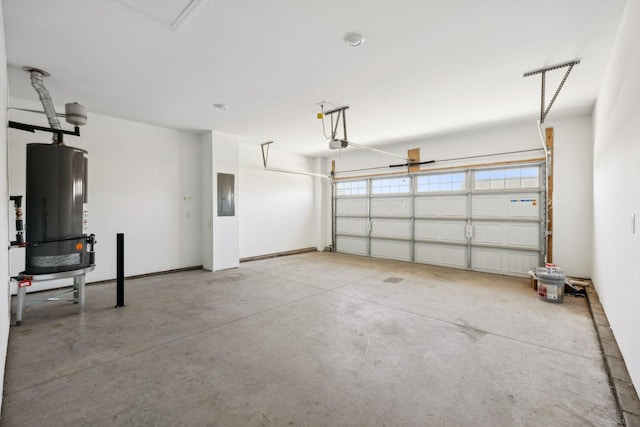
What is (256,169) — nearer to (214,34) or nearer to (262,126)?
(262,126)

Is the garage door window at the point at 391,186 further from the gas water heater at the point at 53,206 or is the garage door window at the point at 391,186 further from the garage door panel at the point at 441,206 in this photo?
the gas water heater at the point at 53,206

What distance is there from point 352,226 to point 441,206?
2.47m

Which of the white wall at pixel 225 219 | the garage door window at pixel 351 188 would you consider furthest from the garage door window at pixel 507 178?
the white wall at pixel 225 219

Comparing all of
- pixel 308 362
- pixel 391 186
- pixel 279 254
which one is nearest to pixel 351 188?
pixel 391 186

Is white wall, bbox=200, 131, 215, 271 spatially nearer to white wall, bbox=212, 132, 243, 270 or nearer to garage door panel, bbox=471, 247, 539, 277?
white wall, bbox=212, 132, 243, 270

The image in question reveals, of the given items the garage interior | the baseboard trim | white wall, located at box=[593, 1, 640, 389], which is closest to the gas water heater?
the garage interior

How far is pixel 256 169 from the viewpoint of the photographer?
701cm

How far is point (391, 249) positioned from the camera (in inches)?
283

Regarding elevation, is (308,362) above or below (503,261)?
below

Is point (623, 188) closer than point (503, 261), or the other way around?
point (623, 188)

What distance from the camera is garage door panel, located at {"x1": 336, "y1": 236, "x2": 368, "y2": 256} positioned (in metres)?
7.79

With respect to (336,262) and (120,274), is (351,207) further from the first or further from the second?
(120,274)

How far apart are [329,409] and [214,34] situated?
3079 mm

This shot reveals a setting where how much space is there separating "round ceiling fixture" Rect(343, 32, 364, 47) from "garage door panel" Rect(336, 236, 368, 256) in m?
5.58
